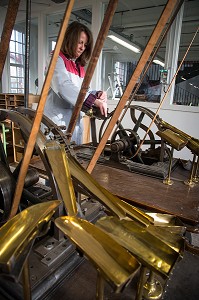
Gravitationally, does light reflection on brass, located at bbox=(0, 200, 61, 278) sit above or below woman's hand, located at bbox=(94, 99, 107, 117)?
below

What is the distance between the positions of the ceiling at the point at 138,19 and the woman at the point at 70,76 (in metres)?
2.01

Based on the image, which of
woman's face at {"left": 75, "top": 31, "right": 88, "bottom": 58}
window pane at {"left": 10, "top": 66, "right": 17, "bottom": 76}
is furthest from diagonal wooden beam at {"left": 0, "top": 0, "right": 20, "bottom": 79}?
window pane at {"left": 10, "top": 66, "right": 17, "bottom": 76}

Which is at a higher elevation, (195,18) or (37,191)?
(195,18)

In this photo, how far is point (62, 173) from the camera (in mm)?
458

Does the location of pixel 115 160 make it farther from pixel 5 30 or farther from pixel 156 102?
pixel 156 102

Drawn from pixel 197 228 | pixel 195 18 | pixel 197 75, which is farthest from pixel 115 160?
pixel 195 18

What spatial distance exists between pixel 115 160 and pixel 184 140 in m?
0.47

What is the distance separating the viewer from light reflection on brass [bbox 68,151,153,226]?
0.38 metres

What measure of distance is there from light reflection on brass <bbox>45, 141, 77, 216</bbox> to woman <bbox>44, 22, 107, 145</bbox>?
63cm

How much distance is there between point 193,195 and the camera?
0.97 metres

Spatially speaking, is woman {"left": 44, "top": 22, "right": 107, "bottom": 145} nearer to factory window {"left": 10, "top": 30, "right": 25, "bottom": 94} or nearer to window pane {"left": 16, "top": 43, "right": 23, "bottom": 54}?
factory window {"left": 10, "top": 30, "right": 25, "bottom": 94}

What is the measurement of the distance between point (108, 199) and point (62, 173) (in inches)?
4.3

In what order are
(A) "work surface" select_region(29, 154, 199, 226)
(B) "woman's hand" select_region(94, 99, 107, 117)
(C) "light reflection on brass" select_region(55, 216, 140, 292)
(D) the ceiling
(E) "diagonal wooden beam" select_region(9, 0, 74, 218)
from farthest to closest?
(D) the ceiling → (B) "woman's hand" select_region(94, 99, 107, 117) → (A) "work surface" select_region(29, 154, 199, 226) → (E) "diagonal wooden beam" select_region(9, 0, 74, 218) → (C) "light reflection on brass" select_region(55, 216, 140, 292)

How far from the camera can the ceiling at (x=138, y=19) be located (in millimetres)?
3096
